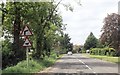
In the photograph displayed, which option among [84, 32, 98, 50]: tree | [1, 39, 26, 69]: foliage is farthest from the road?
[84, 32, 98, 50]: tree

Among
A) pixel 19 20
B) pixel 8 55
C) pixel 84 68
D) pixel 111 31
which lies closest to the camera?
pixel 84 68

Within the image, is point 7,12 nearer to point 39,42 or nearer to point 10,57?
point 10,57

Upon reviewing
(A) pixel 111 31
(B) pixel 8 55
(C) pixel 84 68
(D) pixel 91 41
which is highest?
(D) pixel 91 41

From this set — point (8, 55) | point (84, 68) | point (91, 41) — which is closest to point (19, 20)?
point (8, 55)

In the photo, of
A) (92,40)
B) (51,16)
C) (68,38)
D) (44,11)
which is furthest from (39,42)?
(68,38)

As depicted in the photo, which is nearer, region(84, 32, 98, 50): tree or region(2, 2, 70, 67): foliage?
region(2, 2, 70, 67): foliage

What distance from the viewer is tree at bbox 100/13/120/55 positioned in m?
56.7

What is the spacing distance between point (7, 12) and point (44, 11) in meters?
5.41

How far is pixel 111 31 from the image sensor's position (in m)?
57.3

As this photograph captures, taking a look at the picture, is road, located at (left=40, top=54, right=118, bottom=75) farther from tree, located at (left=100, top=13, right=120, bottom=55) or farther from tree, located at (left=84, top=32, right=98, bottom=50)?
tree, located at (left=84, top=32, right=98, bottom=50)

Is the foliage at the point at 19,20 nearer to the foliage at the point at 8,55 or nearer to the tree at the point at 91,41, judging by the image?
the foliage at the point at 8,55

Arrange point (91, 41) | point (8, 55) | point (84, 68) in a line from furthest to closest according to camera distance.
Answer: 1. point (91, 41)
2. point (8, 55)
3. point (84, 68)

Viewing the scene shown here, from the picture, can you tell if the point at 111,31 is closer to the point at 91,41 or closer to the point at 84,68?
the point at 84,68

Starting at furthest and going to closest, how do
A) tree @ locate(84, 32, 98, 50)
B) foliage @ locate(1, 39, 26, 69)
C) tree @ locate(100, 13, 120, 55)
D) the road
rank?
1. tree @ locate(84, 32, 98, 50)
2. tree @ locate(100, 13, 120, 55)
3. foliage @ locate(1, 39, 26, 69)
4. the road
